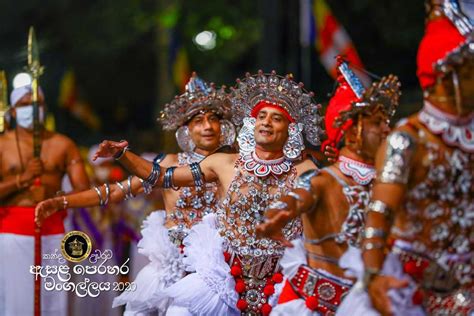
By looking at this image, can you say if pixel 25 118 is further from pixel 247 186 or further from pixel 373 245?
pixel 373 245

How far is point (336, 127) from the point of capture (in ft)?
23.5

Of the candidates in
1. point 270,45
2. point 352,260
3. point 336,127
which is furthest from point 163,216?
point 270,45

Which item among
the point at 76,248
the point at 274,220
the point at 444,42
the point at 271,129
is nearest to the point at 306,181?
the point at 274,220

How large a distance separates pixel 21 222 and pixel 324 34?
515cm

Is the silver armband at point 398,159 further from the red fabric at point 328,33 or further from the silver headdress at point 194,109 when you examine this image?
the red fabric at point 328,33

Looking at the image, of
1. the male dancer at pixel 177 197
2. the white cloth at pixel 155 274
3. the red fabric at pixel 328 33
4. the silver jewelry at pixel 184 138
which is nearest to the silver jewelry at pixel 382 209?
the male dancer at pixel 177 197

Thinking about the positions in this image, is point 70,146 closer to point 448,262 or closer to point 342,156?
point 342,156

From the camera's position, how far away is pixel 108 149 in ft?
27.9

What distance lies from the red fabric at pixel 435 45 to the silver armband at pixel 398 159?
41cm

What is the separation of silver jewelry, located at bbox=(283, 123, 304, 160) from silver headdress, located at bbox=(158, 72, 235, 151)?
4.18 ft

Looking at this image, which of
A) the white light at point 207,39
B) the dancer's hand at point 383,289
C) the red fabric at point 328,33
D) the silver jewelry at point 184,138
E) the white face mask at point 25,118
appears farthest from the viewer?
the white light at point 207,39

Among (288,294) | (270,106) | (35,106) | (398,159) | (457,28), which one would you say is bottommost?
(288,294)

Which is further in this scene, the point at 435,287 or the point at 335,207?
the point at 335,207

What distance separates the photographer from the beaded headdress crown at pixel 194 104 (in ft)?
32.6
